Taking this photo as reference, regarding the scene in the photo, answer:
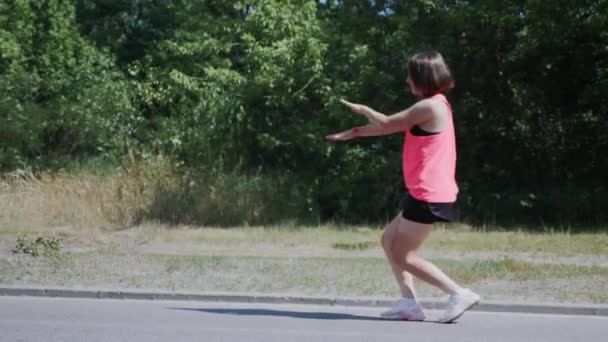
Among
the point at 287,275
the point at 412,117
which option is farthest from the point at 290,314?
the point at 412,117

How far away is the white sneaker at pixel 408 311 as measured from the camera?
761cm

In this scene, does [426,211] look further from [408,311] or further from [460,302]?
[408,311]

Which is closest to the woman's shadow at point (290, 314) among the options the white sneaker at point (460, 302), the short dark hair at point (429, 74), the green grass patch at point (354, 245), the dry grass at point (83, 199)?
the white sneaker at point (460, 302)

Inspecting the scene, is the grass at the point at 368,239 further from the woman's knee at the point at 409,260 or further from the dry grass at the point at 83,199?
the woman's knee at the point at 409,260

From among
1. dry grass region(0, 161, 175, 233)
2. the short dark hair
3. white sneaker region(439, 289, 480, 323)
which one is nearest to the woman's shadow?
white sneaker region(439, 289, 480, 323)

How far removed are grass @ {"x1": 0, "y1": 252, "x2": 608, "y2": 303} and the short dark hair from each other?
2666mm

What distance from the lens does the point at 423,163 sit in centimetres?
702

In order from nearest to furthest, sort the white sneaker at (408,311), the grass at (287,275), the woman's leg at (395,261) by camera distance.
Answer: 1. the woman's leg at (395,261)
2. the white sneaker at (408,311)
3. the grass at (287,275)

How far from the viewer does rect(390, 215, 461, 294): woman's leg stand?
7137 millimetres

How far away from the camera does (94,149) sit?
69.2ft

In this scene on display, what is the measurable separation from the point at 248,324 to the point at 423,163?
6.75ft

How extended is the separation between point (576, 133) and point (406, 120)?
11181 millimetres

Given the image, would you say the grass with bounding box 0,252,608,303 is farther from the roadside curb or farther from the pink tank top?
the pink tank top

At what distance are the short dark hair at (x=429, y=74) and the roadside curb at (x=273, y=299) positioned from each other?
242 cm
